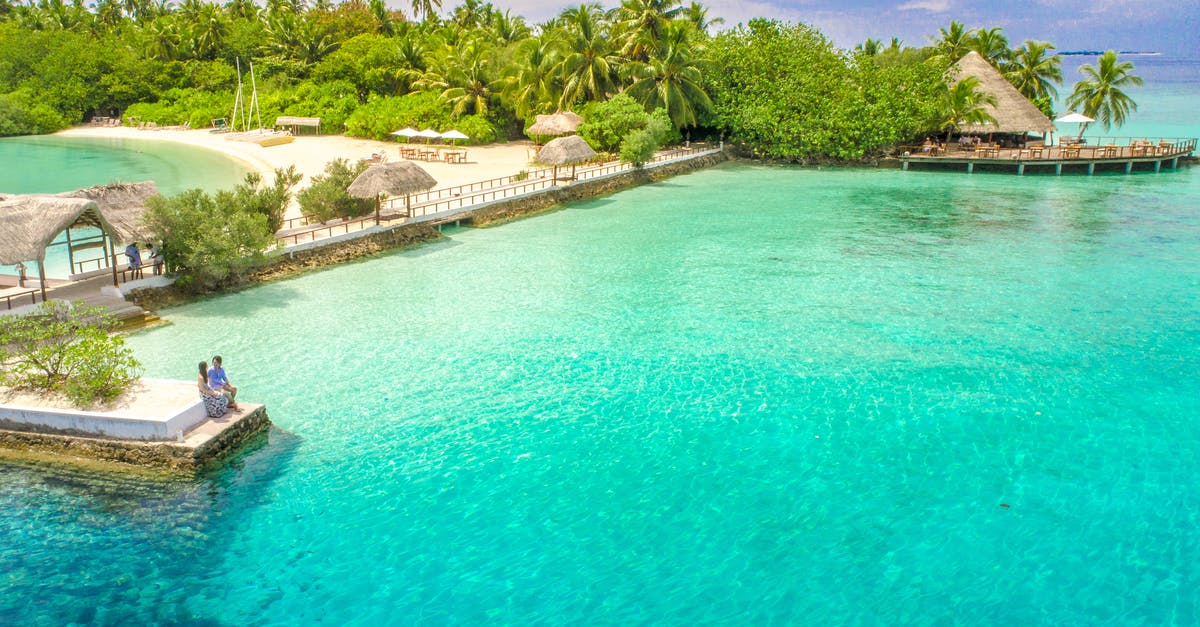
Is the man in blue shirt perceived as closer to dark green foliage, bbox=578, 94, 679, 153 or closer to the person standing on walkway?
the person standing on walkway

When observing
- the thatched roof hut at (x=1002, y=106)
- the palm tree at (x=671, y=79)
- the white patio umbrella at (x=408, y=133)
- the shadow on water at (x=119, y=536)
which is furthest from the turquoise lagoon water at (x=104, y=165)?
the thatched roof hut at (x=1002, y=106)

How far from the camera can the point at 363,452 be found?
39.6 feet

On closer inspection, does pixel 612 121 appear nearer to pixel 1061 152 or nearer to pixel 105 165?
pixel 1061 152

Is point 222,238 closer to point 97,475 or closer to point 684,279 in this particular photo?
point 97,475

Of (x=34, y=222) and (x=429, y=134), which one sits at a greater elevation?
(x=429, y=134)

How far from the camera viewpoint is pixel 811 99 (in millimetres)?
46188

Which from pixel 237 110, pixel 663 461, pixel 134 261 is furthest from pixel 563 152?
pixel 237 110

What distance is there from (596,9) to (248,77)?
33.5 meters

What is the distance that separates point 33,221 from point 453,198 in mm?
15203

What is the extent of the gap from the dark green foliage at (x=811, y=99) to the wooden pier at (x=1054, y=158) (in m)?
2.40

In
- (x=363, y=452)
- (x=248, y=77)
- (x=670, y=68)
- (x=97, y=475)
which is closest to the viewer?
(x=97, y=475)

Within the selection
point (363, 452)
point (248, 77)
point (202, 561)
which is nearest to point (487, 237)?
point (363, 452)

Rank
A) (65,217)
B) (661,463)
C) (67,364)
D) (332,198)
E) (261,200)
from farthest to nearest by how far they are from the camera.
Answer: (332,198), (261,200), (65,217), (67,364), (661,463)

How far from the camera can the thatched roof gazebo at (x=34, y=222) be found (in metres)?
14.8
